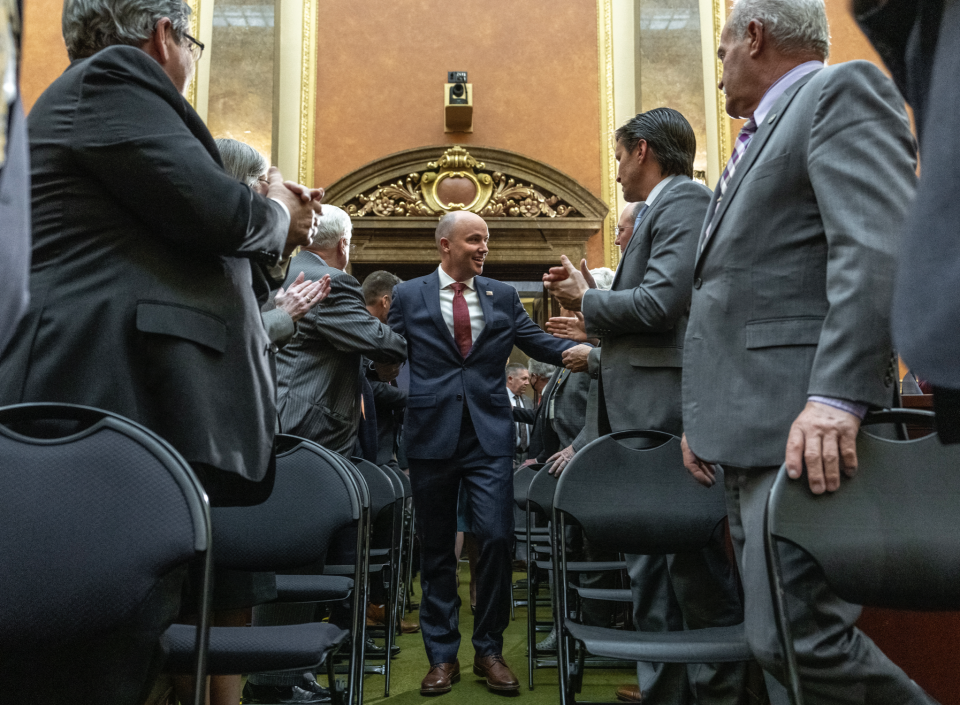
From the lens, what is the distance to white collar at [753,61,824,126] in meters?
1.69

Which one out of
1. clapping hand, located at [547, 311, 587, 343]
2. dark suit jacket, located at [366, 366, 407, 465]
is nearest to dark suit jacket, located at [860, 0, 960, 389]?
clapping hand, located at [547, 311, 587, 343]

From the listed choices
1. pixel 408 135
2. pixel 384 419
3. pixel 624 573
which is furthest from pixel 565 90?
pixel 624 573

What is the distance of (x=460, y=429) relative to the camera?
3.06 meters

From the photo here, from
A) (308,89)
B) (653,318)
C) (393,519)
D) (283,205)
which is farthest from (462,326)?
(308,89)

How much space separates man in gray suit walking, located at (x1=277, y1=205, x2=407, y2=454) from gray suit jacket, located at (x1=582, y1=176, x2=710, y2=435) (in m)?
0.90

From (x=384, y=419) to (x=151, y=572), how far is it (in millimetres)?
3358

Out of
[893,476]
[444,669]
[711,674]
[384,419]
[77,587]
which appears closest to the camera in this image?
[77,587]

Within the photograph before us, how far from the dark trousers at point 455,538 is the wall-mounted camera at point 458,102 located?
5.58 metres

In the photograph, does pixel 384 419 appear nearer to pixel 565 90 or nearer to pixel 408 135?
pixel 408 135

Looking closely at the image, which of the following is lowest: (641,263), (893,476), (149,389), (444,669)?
(444,669)

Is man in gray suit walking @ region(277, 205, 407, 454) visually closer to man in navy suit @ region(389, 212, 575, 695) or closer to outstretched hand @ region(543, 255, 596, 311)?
man in navy suit @ region(389, 212, 575, 695)

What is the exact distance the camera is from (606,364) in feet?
7.98

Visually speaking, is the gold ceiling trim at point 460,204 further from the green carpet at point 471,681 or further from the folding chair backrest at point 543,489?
the folding chair backrest at point 543,489

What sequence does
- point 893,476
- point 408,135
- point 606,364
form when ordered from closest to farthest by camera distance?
point 893,476 < point 606,364 < point 408,135
